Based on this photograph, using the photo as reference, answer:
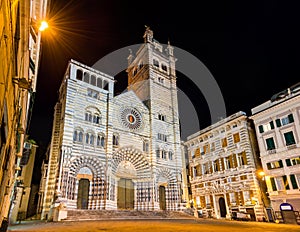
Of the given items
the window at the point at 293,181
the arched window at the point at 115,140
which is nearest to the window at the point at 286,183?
the window at the point at 293,181

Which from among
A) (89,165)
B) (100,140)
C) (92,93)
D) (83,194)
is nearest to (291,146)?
(100,140)

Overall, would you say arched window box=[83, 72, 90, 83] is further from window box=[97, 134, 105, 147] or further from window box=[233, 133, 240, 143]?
window box=[233, 133, 240, 143]

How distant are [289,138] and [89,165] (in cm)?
1971

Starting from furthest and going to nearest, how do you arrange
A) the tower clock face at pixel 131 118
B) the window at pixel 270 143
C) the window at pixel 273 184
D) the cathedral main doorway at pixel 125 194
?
the tower clock face at pixel 131 118 < the cathedral main doorway at pixel 125 194 < the window at pixel 270 143 < the window at pixel 273 184

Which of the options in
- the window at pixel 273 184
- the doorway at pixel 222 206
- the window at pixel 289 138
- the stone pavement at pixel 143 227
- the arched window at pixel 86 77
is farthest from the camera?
the doorway at pixel 222 206

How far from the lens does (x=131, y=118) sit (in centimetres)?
2831

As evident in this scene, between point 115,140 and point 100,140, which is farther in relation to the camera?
point 115,140

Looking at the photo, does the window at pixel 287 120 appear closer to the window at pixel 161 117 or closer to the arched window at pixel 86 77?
the window at pixel 161 117

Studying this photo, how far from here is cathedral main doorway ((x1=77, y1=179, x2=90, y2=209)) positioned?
21.2m

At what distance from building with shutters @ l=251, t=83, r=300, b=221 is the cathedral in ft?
34.8

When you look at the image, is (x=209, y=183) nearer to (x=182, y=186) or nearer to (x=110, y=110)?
(x=182, y=186)

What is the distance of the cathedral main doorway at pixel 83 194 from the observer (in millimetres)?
21161

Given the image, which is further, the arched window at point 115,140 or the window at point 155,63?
the window at point 155,63

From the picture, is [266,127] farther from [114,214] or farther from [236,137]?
[114,214]
